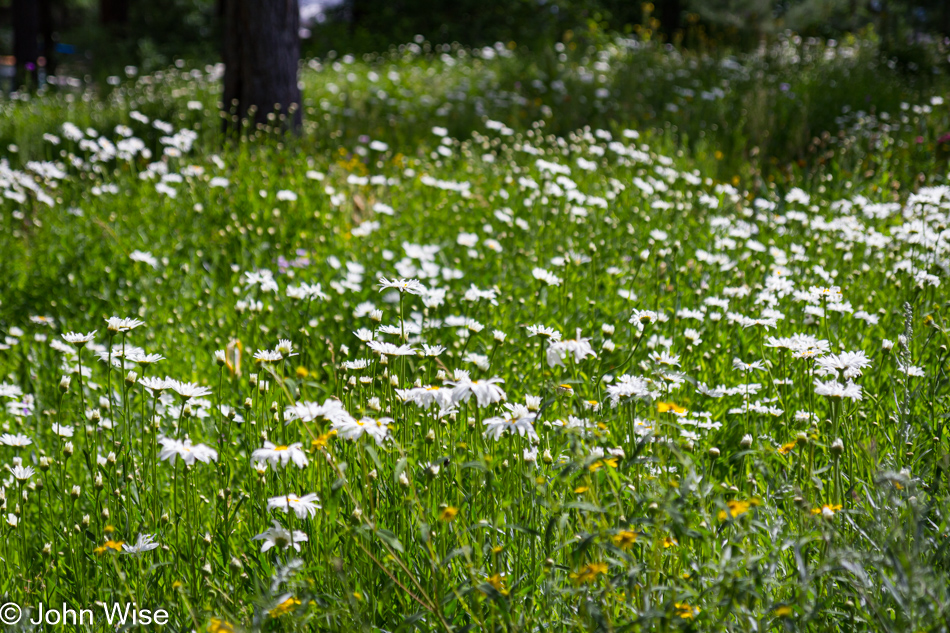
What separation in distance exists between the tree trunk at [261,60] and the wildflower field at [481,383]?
265mm

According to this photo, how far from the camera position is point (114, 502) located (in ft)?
6.39

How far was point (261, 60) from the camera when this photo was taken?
6.32m

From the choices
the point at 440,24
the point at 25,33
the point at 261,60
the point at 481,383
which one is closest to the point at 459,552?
the point at 481,383

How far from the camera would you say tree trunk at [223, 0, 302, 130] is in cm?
626

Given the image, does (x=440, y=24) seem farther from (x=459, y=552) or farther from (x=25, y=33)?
(x=459, y=552)

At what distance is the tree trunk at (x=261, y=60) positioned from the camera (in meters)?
6.26

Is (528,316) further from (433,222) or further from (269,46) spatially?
(269,46)

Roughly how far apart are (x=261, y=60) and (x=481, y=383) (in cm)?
561

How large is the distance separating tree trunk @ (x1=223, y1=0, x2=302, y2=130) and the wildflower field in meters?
0.27

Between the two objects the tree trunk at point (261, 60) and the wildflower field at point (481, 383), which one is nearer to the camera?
the wildflower field at point (481, 383)

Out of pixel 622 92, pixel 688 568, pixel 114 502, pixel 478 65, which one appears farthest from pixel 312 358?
pixel 478 65

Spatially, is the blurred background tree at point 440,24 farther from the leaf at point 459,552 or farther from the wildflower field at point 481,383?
the leaf at point 459,552

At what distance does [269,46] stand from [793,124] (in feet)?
15.9

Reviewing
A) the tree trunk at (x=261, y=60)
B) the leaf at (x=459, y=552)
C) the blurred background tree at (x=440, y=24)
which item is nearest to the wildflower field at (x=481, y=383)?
the leaf at (x=459, y=552)
